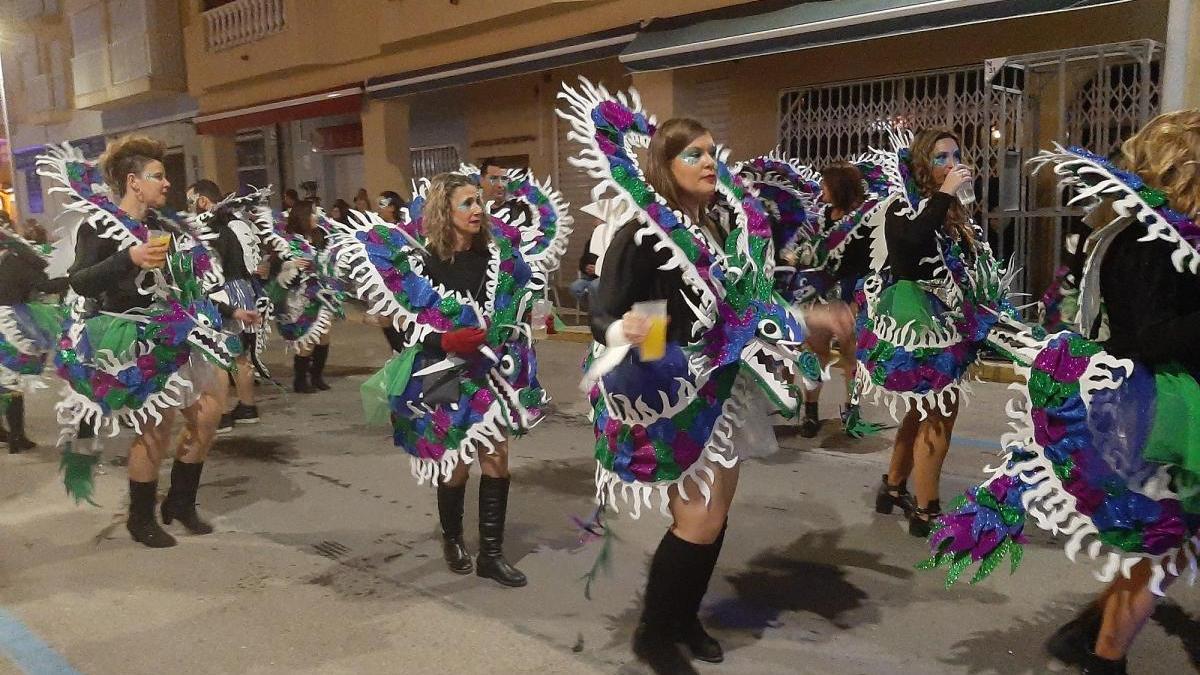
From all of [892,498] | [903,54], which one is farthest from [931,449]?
[903,54]

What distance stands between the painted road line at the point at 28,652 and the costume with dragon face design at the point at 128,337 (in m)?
0.92

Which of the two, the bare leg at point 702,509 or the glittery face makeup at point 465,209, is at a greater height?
the glittery face makeup at point 465,209

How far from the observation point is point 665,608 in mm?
2898

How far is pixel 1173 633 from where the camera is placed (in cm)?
323

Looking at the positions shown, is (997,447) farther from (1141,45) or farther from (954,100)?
(954,100)

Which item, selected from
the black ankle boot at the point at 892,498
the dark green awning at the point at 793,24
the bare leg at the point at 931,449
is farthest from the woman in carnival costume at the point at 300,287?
the bare leg at the point at 931,449

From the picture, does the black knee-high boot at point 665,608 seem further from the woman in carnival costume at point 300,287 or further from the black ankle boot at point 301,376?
the black ankle boot at point 301,376

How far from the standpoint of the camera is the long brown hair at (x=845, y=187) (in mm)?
5711

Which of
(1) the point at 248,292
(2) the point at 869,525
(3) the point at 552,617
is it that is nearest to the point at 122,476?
(1) the point at 248,292

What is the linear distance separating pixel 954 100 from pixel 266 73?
12376mm

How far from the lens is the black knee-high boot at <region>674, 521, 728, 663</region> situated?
9.36ft

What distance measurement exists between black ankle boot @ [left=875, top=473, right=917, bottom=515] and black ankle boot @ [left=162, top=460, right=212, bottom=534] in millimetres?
3412

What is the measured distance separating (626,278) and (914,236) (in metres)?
1.75

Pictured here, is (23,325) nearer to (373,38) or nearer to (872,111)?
(872,111)
